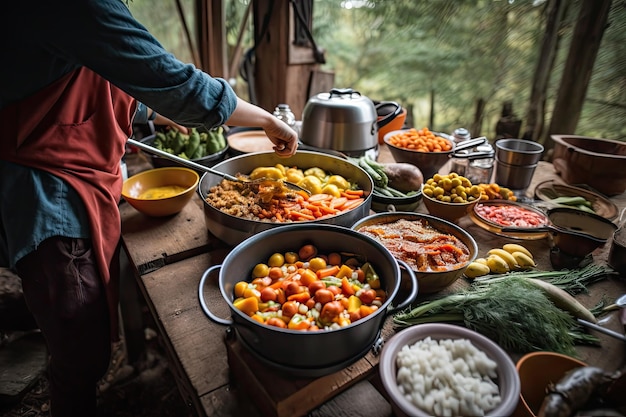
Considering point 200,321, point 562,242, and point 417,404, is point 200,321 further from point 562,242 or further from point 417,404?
point 562,242

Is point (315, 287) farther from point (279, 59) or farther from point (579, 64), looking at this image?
point (279, 59)

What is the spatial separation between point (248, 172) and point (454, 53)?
163 inches

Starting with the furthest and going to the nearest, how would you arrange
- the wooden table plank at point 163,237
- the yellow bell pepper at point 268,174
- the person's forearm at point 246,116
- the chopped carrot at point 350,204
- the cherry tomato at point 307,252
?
the yellow bell pepper at point 268,174
the chopped carrot at point 350,204
the wooden table plank at point 163,237
the person's forearm at point 246,116
the cherry tomato at point 307,252

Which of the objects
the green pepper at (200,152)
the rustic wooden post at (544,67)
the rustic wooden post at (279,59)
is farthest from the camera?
the rustic wooden post at (279,59)

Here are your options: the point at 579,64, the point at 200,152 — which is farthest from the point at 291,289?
the point at 579,64

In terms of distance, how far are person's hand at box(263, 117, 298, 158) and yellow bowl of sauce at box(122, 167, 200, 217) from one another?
1.72ft

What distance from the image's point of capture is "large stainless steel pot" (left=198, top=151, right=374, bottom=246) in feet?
5.09

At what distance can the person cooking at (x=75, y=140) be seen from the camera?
1.12 meters

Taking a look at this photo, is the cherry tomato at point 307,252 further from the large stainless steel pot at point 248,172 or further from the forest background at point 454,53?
the forest background at point 454,53

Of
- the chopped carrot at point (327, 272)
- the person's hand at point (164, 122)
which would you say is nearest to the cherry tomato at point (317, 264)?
the chopped carrot at point (327, 272)

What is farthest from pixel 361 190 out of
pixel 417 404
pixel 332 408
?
pixel 417 404

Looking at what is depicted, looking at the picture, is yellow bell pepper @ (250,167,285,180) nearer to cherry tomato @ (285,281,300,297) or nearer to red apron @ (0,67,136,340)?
red apron @ (0,67,136,340)

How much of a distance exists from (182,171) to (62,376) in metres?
1.16

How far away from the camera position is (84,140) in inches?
56.6
